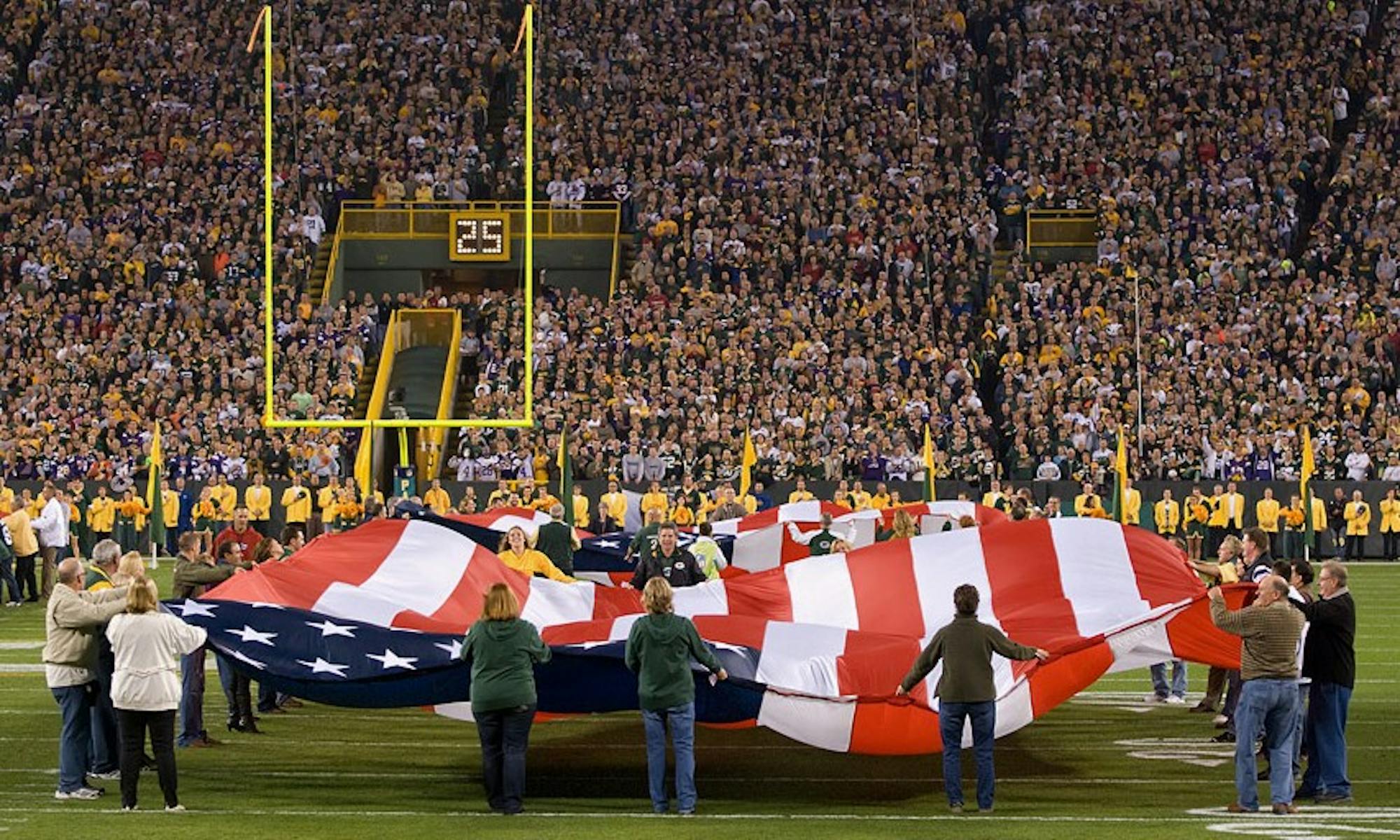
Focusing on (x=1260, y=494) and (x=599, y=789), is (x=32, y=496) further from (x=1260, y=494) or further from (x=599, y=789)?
(x=599, y=789)

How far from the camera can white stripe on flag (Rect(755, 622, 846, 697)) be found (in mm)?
11695

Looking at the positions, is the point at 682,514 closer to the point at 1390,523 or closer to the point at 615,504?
A: the point at 615,504

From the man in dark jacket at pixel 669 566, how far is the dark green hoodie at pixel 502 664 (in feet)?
14.4

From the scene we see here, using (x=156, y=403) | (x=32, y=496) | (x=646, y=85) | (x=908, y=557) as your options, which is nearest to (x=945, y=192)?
(x=646, y=85)

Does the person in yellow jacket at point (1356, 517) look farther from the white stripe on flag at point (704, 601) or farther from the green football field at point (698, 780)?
the white stripe on flag at point (704, 601)

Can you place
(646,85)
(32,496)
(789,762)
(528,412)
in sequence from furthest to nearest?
(646,85) < (32,496) < (528,412) < (789,762)

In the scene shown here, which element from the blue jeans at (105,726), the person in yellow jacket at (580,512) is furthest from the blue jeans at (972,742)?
the person in yellow jacket at (580,512)

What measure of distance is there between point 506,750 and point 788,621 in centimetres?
318

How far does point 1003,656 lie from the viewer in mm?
11672

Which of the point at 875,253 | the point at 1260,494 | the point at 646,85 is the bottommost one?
the point at 1260,494

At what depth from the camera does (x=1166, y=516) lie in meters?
29.3

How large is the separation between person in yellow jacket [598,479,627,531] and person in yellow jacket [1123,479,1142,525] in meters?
6.23

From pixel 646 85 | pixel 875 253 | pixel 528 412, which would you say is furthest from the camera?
pixel 646 85

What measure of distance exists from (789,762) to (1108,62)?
28869 millimetres
